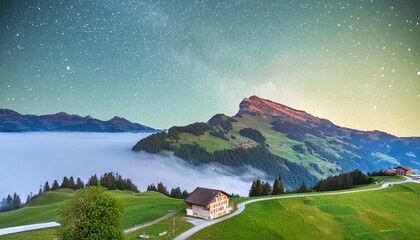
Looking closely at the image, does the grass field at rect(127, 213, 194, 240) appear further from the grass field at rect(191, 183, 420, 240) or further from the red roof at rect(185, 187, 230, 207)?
the red roof at rect(185, 187, 230, 207)

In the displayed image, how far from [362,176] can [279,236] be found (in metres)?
85.8

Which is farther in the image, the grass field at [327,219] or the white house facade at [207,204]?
the white house facade at [207,204]

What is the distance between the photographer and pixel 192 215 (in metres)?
72.9

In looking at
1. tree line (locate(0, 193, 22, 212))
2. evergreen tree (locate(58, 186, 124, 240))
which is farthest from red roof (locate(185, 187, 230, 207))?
tree line (locate(0, 193, 22, 212))

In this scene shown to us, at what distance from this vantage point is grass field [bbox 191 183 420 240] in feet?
218

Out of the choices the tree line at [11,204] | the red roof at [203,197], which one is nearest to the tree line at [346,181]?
the red roof at [203,197]

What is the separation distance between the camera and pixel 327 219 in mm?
78562

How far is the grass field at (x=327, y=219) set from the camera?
66375mm

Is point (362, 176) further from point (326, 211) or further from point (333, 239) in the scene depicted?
point (333, 239)

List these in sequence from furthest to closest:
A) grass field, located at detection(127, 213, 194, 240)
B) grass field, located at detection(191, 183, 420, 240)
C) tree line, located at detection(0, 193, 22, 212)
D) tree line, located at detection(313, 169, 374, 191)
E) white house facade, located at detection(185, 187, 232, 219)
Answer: tree line, located at detection(0, 193, 22, 212) → tree line, located at detection(313, 169, 374, 191) → white house facade, located at detection(185, 187, 232, 219) → grass field, located at detection(191, 183, 420, 240) → grass field, located at detection(127, 213, 194, 240)

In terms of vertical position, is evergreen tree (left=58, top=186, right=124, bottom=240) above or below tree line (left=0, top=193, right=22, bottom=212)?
above

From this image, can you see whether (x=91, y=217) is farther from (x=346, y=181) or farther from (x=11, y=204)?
(x=11, y=204)

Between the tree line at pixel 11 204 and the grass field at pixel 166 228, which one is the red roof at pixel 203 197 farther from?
the tree line at pixel 11 204

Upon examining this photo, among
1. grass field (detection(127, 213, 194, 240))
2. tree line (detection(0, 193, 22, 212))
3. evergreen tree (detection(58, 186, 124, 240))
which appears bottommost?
tree line (detection(0, 193, 22, 212))
